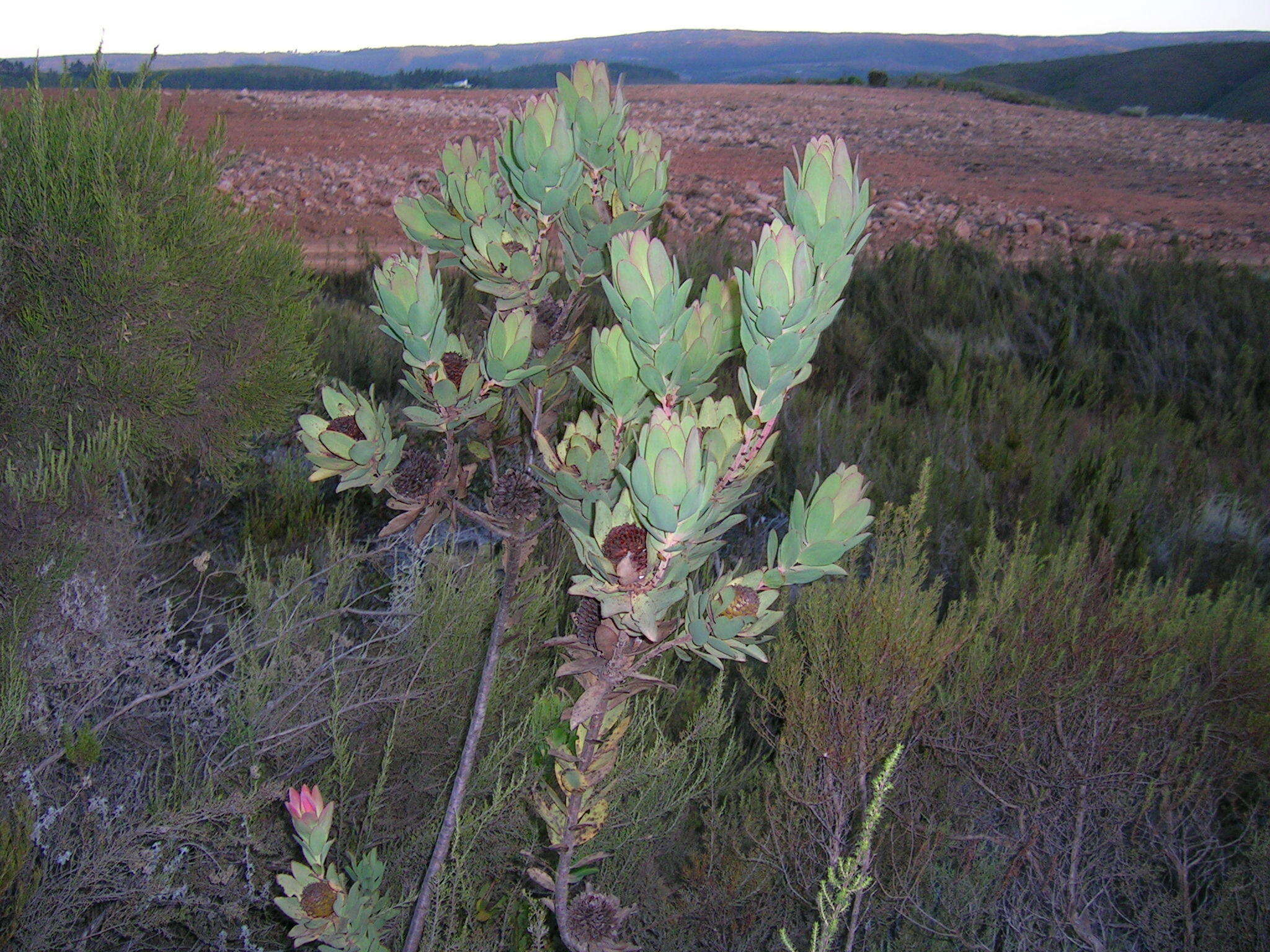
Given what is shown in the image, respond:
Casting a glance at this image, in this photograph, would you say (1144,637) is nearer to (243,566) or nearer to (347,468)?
(347,468)

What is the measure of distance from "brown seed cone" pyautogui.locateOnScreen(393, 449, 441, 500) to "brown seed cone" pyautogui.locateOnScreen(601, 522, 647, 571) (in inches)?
14.0

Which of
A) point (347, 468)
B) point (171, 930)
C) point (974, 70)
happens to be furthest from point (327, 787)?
point (974, 70)

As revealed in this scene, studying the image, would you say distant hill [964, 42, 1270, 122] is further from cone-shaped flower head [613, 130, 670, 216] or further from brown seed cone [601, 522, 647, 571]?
brown seed cone [601, 522, 647, 571]

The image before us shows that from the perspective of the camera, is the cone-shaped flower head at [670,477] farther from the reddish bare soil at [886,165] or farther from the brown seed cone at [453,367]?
the reddish bare soil at [886,165]

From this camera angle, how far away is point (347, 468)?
38.0 inches

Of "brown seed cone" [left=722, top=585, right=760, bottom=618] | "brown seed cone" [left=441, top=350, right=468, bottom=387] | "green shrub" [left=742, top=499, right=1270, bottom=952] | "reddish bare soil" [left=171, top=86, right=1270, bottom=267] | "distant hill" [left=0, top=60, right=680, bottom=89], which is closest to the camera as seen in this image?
"brown seed cone" [left=722, top=585, right=760, bottom=618]

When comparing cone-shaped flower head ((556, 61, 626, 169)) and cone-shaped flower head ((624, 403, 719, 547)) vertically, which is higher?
cone-shaped flower head ((556, 61, 626, 169))

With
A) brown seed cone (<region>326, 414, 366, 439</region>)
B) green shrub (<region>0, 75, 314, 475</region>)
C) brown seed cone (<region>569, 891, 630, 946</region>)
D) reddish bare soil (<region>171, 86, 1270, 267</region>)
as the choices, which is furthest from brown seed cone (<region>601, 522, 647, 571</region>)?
reddish bare soil (<region>171, 86, 1270, 267</region>)

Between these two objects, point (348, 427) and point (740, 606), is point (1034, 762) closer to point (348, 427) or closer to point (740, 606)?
point (740, 606)

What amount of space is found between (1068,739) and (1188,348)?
4.50 m

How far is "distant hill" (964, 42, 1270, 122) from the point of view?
2058 centimetres

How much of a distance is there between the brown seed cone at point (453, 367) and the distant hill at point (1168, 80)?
21403 millimetres

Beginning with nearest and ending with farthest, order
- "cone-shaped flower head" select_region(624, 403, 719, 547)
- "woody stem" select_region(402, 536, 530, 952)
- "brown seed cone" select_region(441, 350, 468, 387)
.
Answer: "cone-shaped flower head" select_region(624, 403, 719, 547) < "brown seed cone" select_region(441, 350, 468, 387) < "woody stem" select_region(402, 536, 530, 952)

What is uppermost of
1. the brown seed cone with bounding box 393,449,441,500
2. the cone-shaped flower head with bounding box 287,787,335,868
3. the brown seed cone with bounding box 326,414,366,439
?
the brown seed cone with bounding box 326,414,366,439
